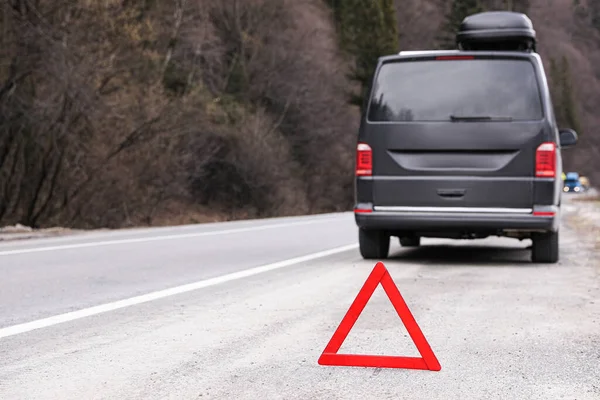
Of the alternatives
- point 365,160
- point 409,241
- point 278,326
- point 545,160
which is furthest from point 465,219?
point 278,326

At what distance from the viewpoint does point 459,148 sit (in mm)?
11328

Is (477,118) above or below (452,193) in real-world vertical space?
above

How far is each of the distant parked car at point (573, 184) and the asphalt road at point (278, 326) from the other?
10559 cm

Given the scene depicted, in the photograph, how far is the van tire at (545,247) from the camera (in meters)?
11.9

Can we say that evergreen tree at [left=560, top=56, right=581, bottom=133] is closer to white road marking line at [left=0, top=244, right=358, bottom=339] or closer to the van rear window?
the van rear window

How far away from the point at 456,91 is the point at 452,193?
1.18 metres

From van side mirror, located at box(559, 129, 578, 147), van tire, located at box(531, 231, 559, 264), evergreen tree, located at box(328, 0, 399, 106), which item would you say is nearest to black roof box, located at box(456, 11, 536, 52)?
van side mirror, located at box(559, 129, 578, 147)

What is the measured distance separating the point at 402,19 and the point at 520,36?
66.8 metres

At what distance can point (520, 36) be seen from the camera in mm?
16344

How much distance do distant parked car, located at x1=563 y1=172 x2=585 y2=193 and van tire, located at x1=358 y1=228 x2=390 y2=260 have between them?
4149 inches

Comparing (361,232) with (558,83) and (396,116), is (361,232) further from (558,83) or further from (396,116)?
(558,83)

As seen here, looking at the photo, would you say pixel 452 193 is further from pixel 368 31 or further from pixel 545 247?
pixel 368 31

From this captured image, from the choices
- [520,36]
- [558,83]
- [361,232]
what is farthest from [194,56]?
[558,83]

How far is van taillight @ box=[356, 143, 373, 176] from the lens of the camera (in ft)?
38.1
